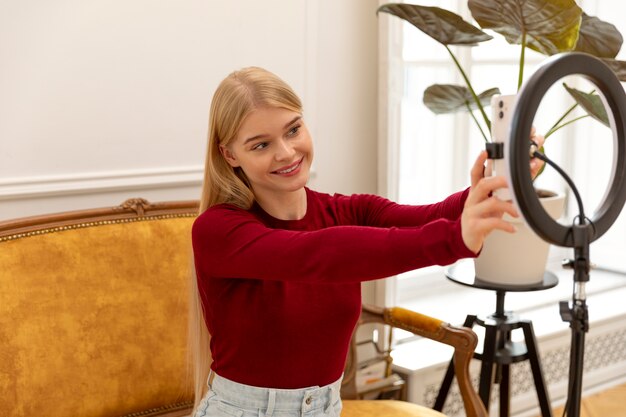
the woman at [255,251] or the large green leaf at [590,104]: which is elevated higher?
the large green leaf at [590,104]

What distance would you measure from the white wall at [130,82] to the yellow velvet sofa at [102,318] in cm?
19

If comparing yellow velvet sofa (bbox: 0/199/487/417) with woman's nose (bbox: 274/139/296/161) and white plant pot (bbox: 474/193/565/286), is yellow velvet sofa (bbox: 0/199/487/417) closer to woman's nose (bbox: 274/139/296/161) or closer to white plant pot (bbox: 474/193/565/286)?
white plant pot (bbox: 474/193/565/286)

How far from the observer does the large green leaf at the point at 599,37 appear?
2.63m

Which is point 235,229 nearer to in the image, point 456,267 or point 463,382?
point 463,382

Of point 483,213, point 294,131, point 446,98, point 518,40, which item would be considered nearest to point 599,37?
point 518,40

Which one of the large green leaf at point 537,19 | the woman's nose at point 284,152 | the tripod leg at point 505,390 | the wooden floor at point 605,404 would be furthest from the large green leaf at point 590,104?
the wooden floor at point 605,404

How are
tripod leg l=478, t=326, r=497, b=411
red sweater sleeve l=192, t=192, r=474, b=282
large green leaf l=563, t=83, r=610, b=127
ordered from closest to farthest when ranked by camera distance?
red sweater sleeve l=192, t=192, r=474, b=282 → large green leaf l=563, t=83, r=610, b=127 → tripod leg l=478, t=326, r=497, b=411

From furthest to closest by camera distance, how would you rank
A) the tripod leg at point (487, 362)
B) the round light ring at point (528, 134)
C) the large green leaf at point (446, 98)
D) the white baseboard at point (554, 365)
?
the white baseboard at point (554, 365) → the large green leaf at point (446, 98) → the tripod leg at point (487, 362) → the round light ring at point (528, 134)

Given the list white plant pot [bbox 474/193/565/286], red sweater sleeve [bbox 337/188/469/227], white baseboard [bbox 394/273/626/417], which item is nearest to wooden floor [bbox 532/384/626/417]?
A: white baseboard [bbox 394/273/626/417]

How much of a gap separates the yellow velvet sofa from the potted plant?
11.5 inches

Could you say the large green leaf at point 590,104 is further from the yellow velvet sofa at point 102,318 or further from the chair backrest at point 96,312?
the chair backrest at point 96,312

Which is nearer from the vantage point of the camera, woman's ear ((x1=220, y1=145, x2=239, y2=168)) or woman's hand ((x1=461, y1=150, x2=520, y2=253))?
woman's hand ((x1=461, y1=150, x2=520, y2=253))

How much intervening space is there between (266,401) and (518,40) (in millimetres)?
1476

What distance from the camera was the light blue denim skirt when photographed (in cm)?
170
